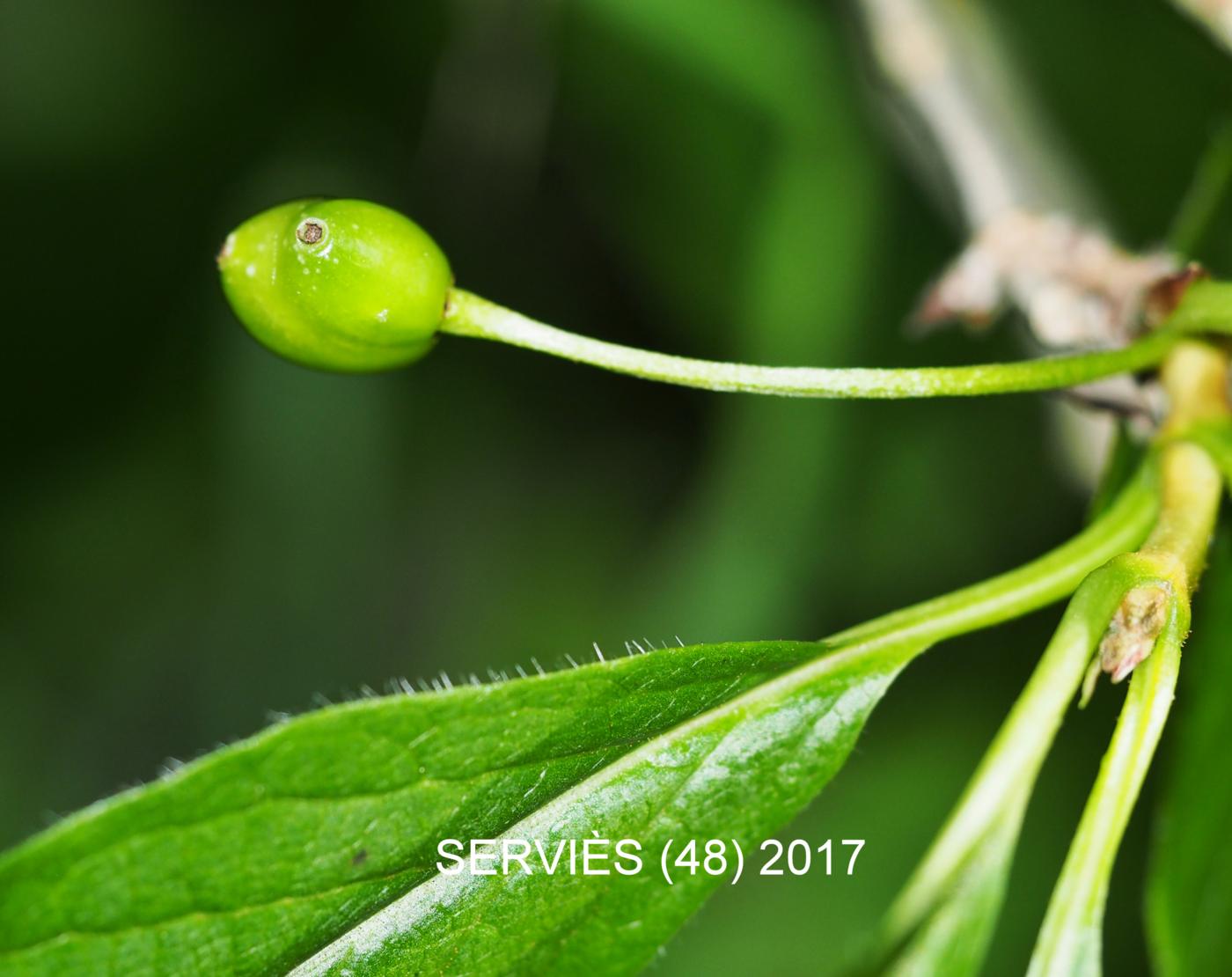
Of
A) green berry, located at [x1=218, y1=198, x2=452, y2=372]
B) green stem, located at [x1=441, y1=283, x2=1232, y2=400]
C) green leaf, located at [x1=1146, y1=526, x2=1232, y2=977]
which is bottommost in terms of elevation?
green leaf, located at [x1=1146, y1=526, x2=1232, y2=977]

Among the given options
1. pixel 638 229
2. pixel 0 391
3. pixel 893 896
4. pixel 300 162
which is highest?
pixel 300 162

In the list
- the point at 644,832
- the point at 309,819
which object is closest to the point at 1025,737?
the point at 644,832

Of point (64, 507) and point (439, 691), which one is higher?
point (64, 507)

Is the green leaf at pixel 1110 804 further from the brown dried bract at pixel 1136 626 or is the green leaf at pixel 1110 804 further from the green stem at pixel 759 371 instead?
the green stem at pixel 759 371

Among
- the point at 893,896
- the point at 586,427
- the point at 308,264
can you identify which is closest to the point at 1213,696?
the point at 308,264

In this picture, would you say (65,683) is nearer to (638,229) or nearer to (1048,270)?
(638,229)

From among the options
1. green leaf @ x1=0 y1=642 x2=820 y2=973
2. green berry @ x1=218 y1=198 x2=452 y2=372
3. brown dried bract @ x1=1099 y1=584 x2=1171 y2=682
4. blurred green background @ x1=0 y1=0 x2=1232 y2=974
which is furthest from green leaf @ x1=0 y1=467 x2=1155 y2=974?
blurred green background @ x1=0 y1=0 x2=1232 y2=974

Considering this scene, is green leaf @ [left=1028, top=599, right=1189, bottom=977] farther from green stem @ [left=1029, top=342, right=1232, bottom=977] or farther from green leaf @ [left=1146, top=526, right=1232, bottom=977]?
green leaf @ [left=1146, top=526, right=1232, bottom=977]
